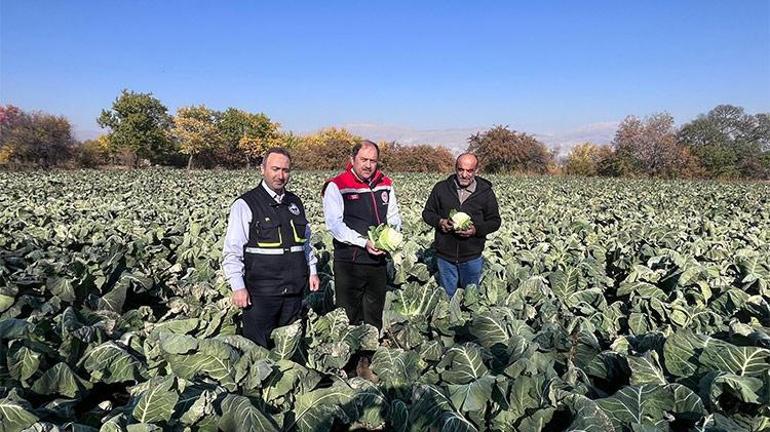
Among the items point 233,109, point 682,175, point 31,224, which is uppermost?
point 233,109

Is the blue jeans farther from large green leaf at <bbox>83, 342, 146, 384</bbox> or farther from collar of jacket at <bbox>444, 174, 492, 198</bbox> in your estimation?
large green leaf at <bbox>83, 342, 146, 384</bbox>

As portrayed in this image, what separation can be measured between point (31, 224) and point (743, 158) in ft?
256

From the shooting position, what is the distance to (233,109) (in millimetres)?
85125

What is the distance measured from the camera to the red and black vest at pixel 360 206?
14.9 feet

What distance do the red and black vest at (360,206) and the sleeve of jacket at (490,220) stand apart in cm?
120

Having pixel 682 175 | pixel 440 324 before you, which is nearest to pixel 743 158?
pixel 682 175

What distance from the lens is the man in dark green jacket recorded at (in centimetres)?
531

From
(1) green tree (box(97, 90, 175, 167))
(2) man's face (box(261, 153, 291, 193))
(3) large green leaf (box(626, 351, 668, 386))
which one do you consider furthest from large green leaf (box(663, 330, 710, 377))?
(1) green tree (box(97, 90, 175, 167))

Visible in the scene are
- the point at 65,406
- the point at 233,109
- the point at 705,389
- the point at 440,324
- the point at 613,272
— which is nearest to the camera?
the point at 705,389

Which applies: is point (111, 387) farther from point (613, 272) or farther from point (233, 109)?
point (233, 109)

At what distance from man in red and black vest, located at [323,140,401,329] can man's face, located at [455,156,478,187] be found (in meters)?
0.84

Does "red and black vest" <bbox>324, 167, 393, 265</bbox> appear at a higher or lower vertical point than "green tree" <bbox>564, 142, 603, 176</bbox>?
higher

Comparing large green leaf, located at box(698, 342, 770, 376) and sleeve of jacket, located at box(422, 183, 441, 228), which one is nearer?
large green leaf, located at box(698, 342, 770, 376)

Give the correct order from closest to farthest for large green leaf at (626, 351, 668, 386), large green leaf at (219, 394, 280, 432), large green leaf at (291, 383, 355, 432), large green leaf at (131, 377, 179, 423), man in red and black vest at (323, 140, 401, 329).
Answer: large green leaf at (219, 394, 280, 432), large green leaf at (131, 377, 179, 423), large green leaf at (291, 383, 355, 432), large green leaf at (626, 351, 668, 386), man in red and black vest at (323, 140, 401, 329)
